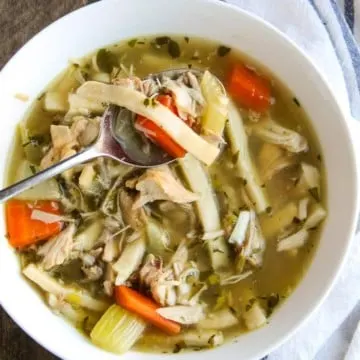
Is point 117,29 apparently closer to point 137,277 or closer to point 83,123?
point 83,123

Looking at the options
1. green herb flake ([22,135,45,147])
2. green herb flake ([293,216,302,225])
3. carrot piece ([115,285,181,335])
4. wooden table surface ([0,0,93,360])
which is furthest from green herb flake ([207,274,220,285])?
wooden table surface ([0,0,93,360])

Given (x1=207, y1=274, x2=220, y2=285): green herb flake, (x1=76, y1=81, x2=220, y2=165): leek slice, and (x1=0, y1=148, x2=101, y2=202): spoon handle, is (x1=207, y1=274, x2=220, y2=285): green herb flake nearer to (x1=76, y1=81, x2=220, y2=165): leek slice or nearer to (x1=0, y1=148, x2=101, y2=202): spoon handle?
(x1=76, y1=81, x2=220, y2=165): leek slice

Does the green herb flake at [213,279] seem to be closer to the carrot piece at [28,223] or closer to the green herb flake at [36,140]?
the carrot piece at [28,223]

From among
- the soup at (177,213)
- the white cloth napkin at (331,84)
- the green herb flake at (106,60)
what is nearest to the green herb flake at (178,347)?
the soup at (177,213)

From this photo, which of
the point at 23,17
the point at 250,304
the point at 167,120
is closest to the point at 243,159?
the point at 167,120

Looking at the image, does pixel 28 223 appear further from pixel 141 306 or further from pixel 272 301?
pixel 272 301

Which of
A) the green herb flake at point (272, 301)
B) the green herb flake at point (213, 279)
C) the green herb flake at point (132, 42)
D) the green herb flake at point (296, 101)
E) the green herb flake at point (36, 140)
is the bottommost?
the green herb flake at point (272, 301)

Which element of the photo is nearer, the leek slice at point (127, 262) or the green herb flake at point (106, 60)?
the leek slice at point (127, 262)
